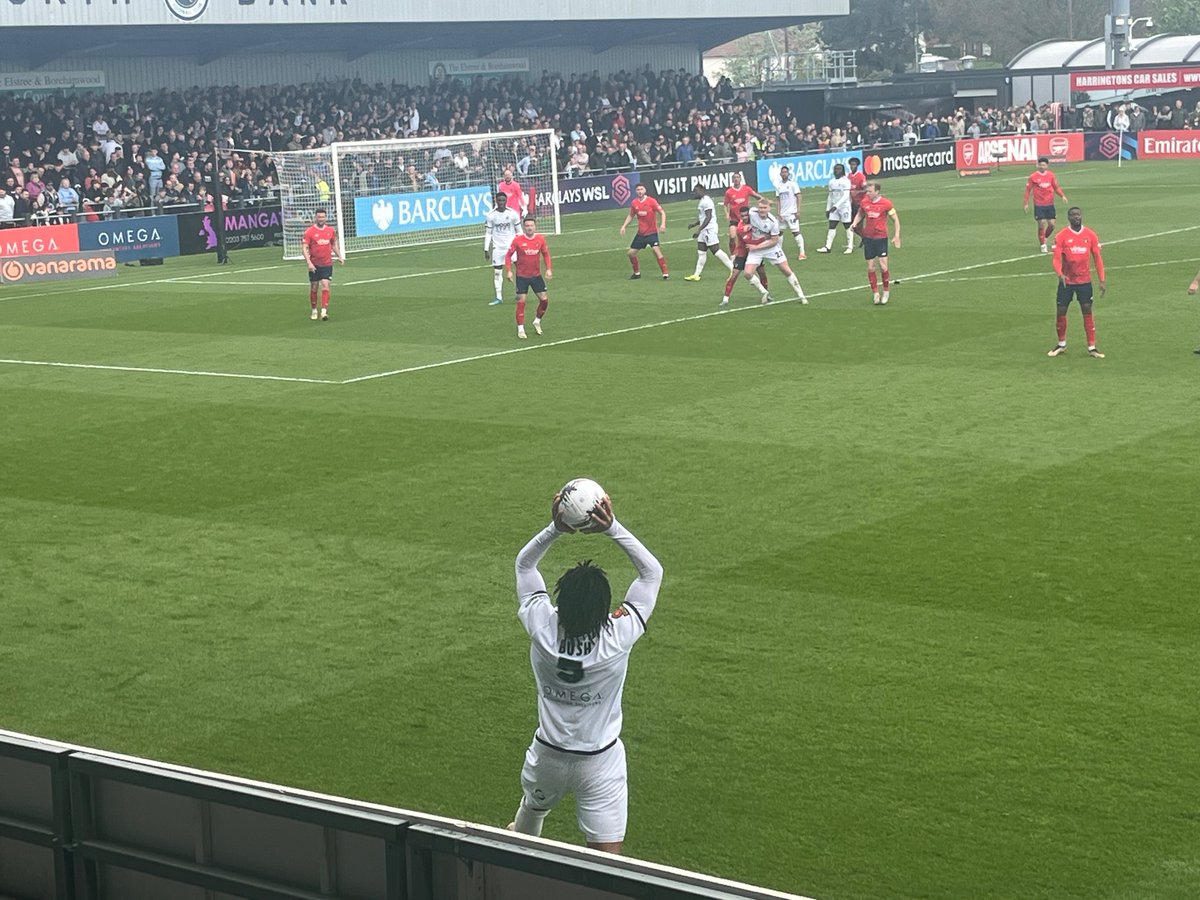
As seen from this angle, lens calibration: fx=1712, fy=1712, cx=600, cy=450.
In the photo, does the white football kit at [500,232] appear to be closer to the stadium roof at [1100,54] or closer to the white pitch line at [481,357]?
the white pitch line at [481,357]

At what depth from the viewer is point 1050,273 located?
31.6 meters

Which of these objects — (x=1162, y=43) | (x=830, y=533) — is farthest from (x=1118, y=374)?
(x=1162, y=43)

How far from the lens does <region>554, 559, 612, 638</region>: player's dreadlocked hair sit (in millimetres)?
7086

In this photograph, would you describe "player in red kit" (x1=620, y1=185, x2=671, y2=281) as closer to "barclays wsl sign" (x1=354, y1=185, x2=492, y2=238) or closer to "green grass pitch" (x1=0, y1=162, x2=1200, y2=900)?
"green grass pitch" (x1=0, y1=162, x2=1200, y2=900)

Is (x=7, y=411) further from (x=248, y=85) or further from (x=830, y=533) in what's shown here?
(x=248, y=85)

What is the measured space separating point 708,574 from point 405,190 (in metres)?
34.5

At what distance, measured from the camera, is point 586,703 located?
7250 millimetres

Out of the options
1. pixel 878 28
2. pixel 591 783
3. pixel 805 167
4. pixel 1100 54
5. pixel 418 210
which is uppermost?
pixel 878 28

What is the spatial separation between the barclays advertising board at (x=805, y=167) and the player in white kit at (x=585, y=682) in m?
50.6

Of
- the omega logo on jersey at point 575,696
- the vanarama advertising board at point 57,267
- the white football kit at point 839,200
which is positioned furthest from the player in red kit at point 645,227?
the omega logo on jersey at point 575,696

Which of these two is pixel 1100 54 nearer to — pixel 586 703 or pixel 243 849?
pixel 586 703

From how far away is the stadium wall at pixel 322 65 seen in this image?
2272 inches

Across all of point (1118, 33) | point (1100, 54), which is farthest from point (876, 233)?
point (1100, 54)

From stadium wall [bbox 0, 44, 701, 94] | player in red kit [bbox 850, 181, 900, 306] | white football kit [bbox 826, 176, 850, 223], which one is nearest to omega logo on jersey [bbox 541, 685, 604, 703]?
player in red kit [bbox 850, 181, 900, 306]
